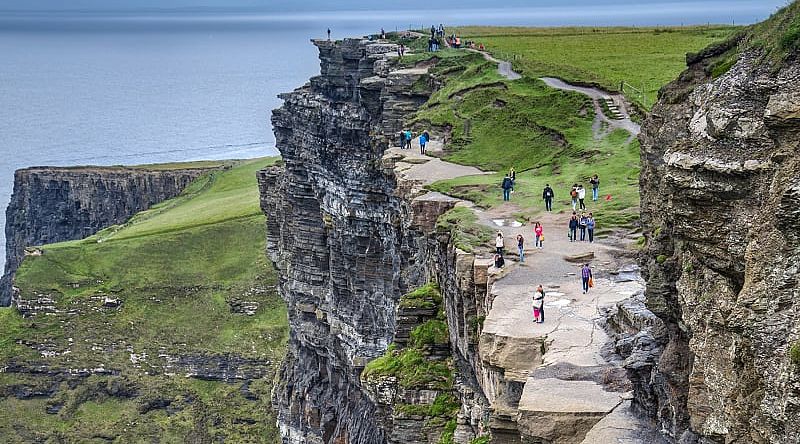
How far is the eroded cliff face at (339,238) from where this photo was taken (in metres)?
83.4

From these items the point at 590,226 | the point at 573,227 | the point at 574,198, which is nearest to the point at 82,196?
the point at 574,198

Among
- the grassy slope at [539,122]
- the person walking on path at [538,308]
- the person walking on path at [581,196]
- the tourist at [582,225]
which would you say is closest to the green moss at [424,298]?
the grassy slope at [539,122]

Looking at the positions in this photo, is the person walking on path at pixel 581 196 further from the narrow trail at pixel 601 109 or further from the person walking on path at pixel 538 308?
the person walking on path at pixel 538 308

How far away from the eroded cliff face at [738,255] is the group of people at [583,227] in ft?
76.8

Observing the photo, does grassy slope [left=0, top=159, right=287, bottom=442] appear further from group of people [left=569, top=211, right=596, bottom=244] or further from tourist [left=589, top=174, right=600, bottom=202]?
group of people [left=569, top=211, right=596, bottom=244]

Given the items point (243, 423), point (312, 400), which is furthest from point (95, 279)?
point (312, 400)

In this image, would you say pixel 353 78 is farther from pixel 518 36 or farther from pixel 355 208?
pixel 518 36

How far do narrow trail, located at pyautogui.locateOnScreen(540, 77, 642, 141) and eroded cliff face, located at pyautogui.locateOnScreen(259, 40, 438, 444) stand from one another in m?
10.2

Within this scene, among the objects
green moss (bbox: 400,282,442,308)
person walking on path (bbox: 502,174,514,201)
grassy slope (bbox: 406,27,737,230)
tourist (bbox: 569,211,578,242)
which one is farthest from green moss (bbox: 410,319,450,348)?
person walking on path (bbox: 502,174,514,201)

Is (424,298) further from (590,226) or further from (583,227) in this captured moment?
(590,226)

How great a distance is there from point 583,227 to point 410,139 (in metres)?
26.2

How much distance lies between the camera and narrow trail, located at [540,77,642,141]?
71.8 metres

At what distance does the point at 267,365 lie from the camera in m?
116

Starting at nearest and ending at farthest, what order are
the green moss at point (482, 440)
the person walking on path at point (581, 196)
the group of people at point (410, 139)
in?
the green moss at point (482, 440) < the person walking on path at point (581, 196) < the group of people at point (410, 139)
